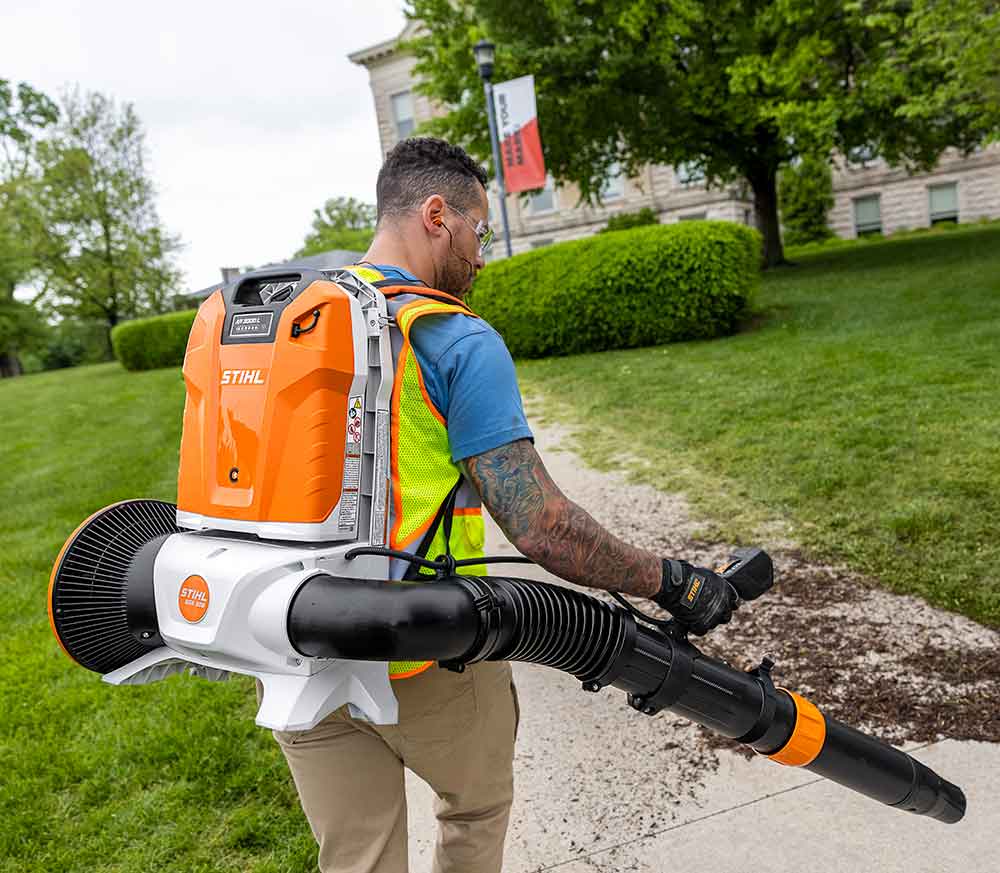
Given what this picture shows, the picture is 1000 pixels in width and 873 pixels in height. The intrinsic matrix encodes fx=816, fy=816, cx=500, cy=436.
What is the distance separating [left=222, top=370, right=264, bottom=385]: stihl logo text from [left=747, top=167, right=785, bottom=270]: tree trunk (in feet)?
65.3

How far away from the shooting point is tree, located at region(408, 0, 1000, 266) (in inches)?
576

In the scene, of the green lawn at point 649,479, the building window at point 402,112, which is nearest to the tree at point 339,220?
the building window at point 402,112

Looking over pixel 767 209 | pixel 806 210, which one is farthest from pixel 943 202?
pixel 767 209

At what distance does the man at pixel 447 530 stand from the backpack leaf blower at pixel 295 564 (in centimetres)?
7

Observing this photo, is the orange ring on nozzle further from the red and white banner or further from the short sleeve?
the red and white banner

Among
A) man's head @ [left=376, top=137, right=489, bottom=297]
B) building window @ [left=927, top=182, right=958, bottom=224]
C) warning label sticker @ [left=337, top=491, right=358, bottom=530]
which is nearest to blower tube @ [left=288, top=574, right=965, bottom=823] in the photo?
warning label sticker @ [left=337, top=491, right=358, bottom=530]

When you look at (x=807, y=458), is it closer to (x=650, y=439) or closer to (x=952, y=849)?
(x=650, y=439)

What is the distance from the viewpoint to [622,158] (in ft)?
65.1

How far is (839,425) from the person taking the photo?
641 cm

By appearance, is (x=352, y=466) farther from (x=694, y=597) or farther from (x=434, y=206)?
(x=694, y=597)

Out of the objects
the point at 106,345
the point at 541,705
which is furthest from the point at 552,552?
the point at 106,345

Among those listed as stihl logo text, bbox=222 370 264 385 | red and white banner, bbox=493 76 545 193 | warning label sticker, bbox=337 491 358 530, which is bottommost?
warning label sticker, bbox=337 491 358 530

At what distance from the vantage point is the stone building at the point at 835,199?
31747mm

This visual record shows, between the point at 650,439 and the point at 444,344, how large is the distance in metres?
5.77
